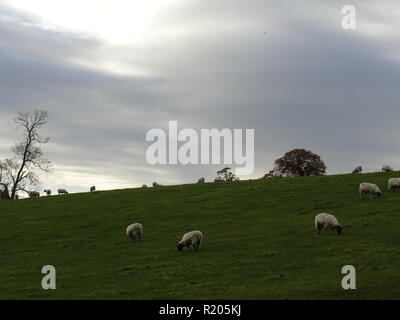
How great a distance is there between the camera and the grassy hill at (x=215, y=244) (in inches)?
1099

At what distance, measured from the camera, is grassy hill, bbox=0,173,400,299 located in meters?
27.9

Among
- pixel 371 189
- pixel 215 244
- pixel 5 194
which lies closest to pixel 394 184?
pixel 371 189

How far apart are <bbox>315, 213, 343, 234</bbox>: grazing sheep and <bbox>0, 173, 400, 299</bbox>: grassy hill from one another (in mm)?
561

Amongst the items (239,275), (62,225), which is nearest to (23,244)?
(62,225)

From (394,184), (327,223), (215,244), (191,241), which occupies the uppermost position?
(394,184)

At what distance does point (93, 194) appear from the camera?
67.9 meters

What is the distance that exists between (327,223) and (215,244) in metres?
6.91

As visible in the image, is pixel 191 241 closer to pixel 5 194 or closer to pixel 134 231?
pixel 134 231

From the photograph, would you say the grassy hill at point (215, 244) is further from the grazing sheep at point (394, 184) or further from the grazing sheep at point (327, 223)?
the grazing sheep at point (394, 184)

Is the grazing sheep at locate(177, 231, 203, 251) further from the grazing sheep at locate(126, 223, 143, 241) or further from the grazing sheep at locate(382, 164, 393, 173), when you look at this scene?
the grazing sheep at locate(382, 164, 393, 173)

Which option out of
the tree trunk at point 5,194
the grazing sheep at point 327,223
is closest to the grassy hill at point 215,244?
the grazing sheep at point 327,223

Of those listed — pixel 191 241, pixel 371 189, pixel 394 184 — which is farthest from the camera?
pixel 394 184

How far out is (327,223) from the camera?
37812 millimetres

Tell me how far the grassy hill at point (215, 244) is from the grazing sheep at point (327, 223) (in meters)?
0.56
